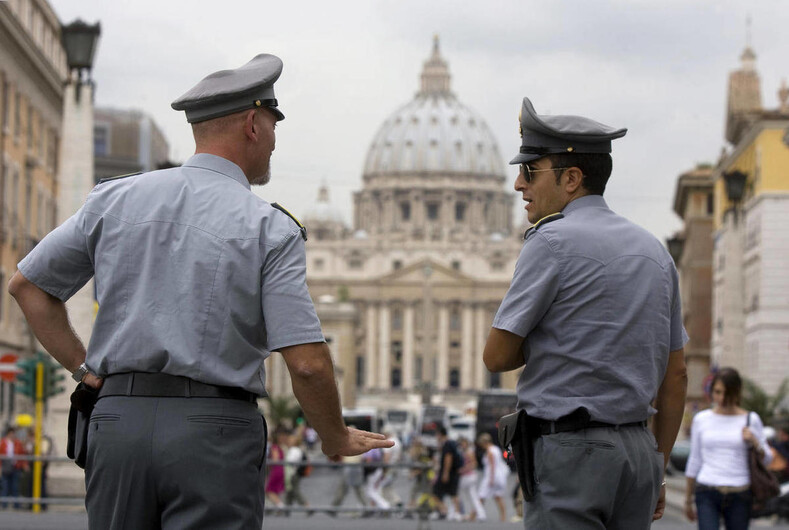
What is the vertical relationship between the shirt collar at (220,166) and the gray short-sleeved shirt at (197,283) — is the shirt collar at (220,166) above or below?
above

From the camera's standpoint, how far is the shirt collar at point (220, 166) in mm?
4414

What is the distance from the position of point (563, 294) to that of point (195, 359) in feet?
3.49

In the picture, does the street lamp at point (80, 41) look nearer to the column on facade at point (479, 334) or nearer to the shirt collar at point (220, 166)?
the shirt collar at point (220, 166)

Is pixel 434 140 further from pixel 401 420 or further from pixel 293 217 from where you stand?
pixel 293 217

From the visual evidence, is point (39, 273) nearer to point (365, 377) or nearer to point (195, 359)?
point (195, 359)

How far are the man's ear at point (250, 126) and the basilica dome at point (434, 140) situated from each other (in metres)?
181

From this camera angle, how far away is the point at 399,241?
572 feet

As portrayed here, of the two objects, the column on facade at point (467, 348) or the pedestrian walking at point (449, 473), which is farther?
the column on facade at point (467, 348)

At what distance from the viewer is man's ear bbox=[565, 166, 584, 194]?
492cm

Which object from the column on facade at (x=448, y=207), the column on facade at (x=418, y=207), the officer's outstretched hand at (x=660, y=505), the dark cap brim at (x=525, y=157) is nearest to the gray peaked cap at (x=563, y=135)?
the dark cap brim at (x=525, y=157)

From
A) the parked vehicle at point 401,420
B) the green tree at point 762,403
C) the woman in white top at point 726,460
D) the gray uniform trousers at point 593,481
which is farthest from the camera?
the parked vehicle at point 401,420

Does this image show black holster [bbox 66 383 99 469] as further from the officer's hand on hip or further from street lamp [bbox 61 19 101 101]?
street lamp [bbox 61 19 101 101]

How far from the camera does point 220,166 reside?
14.5 feet

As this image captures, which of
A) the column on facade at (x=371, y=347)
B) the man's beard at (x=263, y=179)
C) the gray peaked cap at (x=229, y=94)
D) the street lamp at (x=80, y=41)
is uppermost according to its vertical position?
the street lamp at (x=80, y=41)
